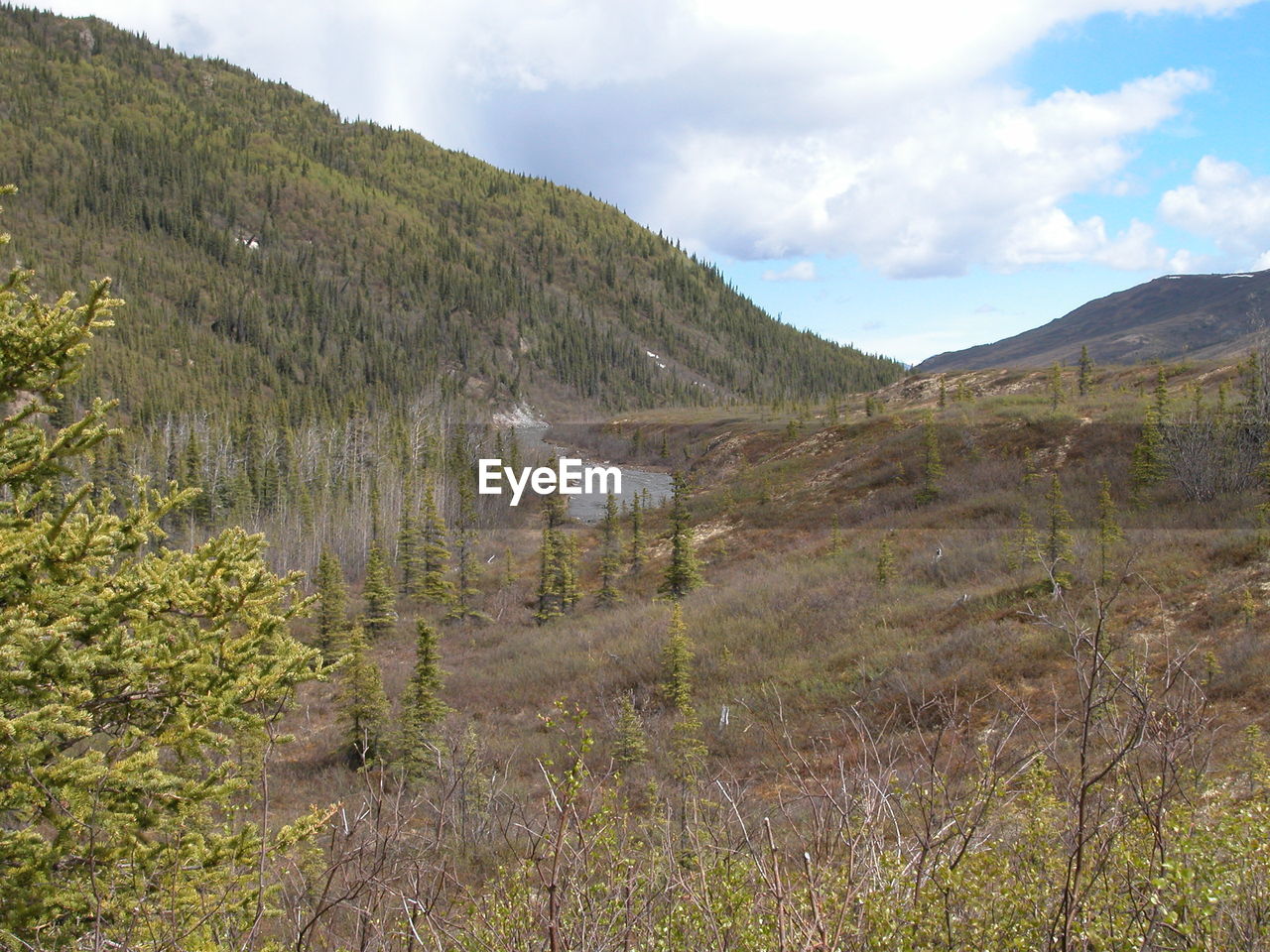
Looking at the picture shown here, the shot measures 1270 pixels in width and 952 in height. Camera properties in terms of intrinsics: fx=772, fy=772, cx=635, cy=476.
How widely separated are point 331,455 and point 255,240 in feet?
388

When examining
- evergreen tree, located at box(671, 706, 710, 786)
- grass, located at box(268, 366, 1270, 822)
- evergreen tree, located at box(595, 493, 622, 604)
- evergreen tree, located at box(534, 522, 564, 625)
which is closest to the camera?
evergreen tree, located at box(671, 706, 710, 786)

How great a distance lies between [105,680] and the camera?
507 cm

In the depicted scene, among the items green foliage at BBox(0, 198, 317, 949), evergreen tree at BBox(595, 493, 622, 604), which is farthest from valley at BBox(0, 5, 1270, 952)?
evergreen tree at BBox(595, 493, 622, 604)

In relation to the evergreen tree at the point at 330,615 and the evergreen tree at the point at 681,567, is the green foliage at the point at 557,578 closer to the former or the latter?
the evergreen tree at the point at 681,567

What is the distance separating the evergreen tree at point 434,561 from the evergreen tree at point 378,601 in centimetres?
183

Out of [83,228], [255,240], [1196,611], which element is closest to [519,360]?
[255,240]

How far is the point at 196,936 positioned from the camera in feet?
14.2

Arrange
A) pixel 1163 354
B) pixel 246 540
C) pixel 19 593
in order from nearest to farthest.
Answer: pixel 19 593 < pixel 246 540 < pixel 1163 354

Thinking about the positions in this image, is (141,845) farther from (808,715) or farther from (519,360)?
(519,360)

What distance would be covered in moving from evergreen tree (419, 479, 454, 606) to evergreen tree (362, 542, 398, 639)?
1831mm

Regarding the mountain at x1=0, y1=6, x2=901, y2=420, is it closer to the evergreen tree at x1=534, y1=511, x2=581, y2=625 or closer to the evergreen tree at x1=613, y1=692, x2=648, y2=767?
the evergreen tree at x1=534, y1=511, x2=581, y2=625

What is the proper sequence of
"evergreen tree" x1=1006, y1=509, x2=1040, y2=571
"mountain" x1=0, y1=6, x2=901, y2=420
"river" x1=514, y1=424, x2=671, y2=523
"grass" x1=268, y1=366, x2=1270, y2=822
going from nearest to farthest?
"grass" x1=268, y1=366, x2=1270, y2=822 < "evergreen tree" x1=1006, y1=509, x2=1040, y2=571 < "river" x1=514, y1=424, x2=671, y2=523 < "mountain" x1=0, y1=6, x2=901, y2=420

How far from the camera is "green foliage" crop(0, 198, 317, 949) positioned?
4.37 metres

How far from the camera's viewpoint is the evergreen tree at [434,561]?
4081 centimetres
